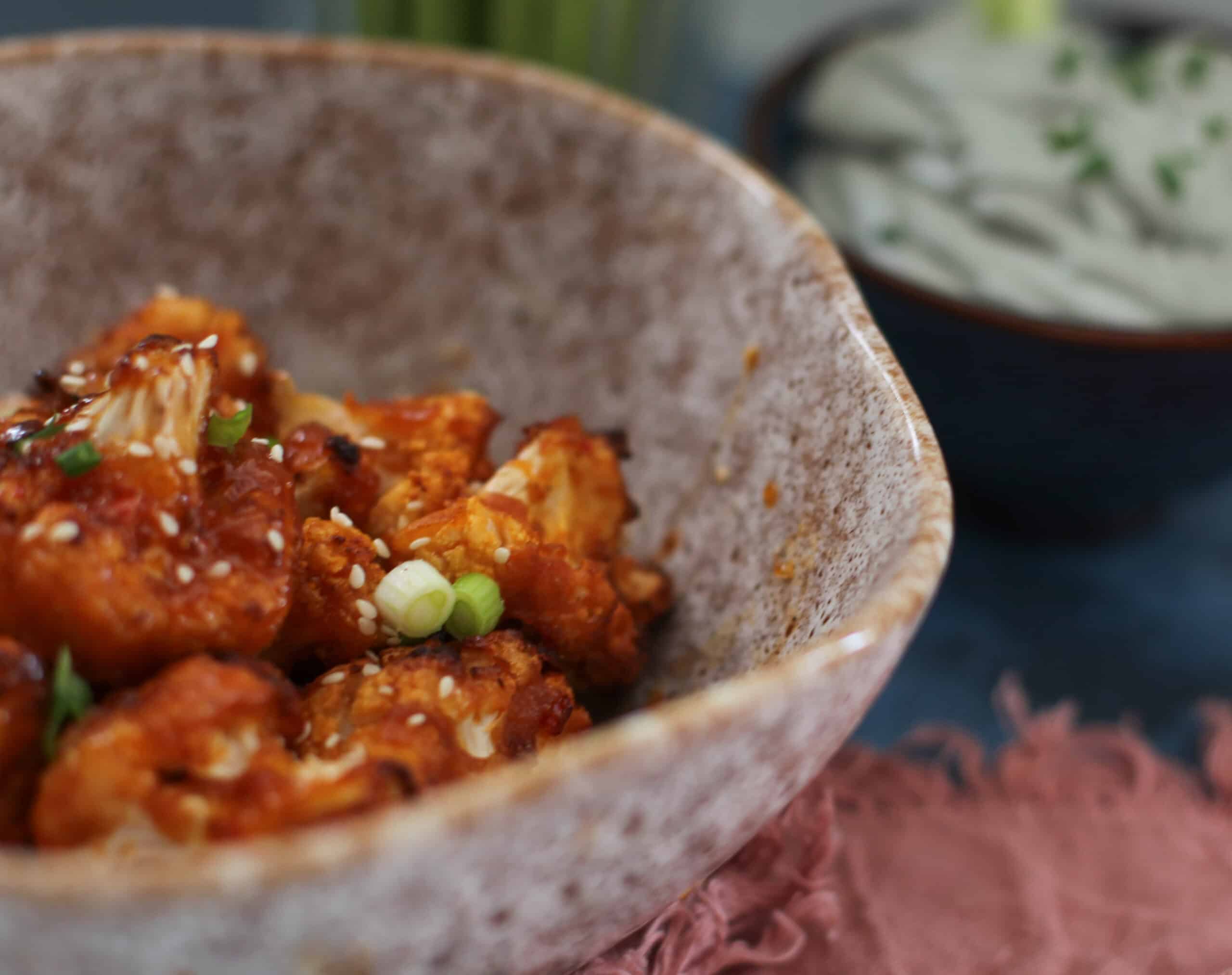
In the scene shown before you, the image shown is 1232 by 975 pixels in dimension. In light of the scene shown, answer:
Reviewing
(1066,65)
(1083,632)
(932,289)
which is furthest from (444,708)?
(1066,65)

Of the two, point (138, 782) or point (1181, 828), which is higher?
point (138, 782)

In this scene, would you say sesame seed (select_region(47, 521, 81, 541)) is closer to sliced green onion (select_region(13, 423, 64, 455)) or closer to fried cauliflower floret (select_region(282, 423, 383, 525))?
sliced green onion (select_region(13, 423, 64, 455))

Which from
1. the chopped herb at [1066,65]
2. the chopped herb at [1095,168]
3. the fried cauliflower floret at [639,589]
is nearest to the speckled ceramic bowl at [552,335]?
the fried cauliflower floret at [639,589]

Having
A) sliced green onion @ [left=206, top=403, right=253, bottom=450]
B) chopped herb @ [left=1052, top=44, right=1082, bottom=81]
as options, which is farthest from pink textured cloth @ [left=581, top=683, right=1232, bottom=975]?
chopped herb @ [left=1052, top=44, right=1082, bottom=81]

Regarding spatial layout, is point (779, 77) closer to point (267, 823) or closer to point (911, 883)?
point (911, 883)

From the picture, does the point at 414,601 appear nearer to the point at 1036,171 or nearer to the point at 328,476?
the point at 328,476

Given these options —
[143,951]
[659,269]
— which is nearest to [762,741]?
[143,951]
